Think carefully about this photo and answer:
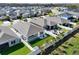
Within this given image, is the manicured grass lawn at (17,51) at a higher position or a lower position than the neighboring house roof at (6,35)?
lower

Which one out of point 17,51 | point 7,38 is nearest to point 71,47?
point 17,51

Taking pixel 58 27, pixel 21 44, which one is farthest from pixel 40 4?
pixel 21 44

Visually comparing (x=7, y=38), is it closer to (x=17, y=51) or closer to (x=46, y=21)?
(x=17, y=51)

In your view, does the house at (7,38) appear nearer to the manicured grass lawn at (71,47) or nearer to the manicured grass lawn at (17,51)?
the manicured grass lawn at (17,51)

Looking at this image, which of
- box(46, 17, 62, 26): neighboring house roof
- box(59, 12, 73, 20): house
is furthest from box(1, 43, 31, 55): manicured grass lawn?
box(59, 12, 73, 20): house

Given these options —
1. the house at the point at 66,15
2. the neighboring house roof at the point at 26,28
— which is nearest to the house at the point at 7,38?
the neighboring house roof at the point at 26,28

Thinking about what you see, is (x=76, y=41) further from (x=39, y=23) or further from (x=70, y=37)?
(x=39, y=23)
